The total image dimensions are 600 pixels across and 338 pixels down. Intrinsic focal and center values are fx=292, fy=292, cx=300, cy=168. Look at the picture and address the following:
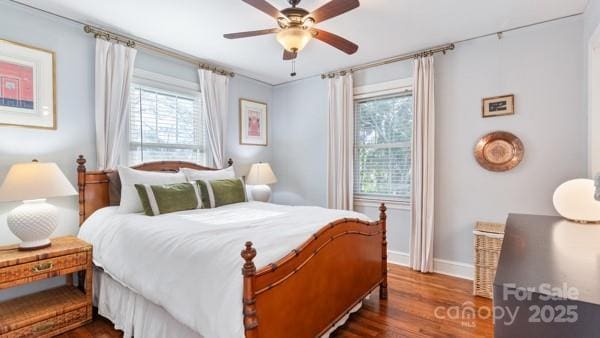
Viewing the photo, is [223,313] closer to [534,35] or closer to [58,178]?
[58,178]

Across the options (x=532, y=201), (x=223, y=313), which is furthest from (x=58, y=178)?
(x=532, y=201)

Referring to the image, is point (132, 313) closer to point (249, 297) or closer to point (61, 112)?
point (249, 297)

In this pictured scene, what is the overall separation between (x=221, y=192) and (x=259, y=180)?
37.1 inches

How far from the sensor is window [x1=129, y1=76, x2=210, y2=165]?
126 inches

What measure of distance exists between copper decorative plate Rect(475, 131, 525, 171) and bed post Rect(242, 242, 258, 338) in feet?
9.10

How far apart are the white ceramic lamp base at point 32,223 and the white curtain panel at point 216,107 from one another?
188 cm

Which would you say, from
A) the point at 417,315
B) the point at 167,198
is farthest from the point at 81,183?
the point at 417,315

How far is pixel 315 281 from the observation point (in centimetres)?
180

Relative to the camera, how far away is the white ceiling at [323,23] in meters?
2.40

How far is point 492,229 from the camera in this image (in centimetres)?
280

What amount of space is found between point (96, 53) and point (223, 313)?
278 cm

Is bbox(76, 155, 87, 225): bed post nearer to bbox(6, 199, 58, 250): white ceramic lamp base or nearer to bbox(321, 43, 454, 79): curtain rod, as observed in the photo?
bbox(6, 199, 58, 250): white ceramic lamp base

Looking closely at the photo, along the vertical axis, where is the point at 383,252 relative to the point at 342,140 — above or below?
below

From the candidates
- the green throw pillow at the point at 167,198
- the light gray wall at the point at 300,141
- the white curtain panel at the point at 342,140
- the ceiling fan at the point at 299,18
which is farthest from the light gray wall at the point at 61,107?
the white curtain panel at the point at 342,140
